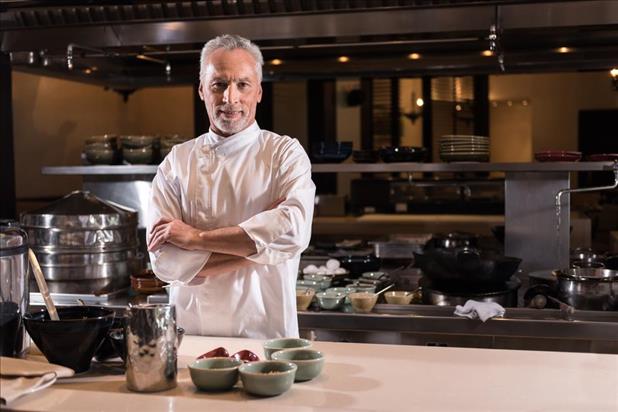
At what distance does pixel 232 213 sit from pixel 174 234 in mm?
256

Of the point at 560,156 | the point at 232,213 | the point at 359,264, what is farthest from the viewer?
the point at 359,264

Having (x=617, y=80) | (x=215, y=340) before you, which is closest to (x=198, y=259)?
(x=215, y=340)

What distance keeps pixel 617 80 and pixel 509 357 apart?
2.77 meters

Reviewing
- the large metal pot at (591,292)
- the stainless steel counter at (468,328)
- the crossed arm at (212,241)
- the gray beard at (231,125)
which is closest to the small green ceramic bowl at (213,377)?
the crossed arm at (212,241)

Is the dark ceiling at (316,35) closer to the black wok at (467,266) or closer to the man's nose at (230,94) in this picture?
the black wok at (467,266)

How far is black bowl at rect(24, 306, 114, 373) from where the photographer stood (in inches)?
75.7

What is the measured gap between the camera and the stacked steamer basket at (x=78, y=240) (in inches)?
154

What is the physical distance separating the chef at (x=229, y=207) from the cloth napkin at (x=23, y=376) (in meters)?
0.73

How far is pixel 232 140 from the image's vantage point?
2.70 m

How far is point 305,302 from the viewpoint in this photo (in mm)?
3547

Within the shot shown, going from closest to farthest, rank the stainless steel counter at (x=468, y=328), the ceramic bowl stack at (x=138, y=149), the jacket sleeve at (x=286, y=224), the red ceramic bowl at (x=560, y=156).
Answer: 1. the jacket sleeve at (x=286, y=224)
2. the stainless steel counter at (x=468, y=328)
3. the red ceramic bowl at (x=560, y=156)
4. the ceramic bowl stack at (x=138, y=149)

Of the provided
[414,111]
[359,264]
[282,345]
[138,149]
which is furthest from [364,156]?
[414,111]

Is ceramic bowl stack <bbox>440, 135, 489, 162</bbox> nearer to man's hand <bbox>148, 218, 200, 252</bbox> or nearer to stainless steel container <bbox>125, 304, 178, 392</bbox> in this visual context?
man's hand <bbox>148, 218, 200, 252</bbox>

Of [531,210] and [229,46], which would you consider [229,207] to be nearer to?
[229,46]
